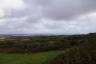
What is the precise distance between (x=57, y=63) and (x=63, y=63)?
39.8 inches

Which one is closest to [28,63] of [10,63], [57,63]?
[10,63]

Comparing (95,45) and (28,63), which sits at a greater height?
(95,45)

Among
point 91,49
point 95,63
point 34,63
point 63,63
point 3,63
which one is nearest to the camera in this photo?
point 95,63

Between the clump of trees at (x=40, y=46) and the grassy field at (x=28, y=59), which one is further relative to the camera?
the clump of trees at (x=40, y=46)

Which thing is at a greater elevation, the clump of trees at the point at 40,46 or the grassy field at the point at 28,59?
the clump of trees at the point at 40,46

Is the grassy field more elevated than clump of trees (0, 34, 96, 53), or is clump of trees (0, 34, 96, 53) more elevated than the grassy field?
clump of trees (0, 34, 96, 53)

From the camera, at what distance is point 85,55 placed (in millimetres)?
20578

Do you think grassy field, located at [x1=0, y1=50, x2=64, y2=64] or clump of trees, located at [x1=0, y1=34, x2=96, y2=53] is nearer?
grassy field, located at [x1=0, y1=50, x2=64, y2=64]

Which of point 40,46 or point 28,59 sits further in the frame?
point 40,46

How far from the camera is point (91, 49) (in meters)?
22.4

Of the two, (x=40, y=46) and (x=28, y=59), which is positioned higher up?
(x=40, y=46)

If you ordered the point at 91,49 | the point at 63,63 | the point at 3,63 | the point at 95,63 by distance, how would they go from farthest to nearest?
the point at 3,63
the point at 91,49
the point at 63,63
the point at 95,63

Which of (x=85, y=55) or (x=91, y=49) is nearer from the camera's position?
(x=85, y=55)

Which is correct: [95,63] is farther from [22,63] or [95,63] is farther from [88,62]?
[22,63]
